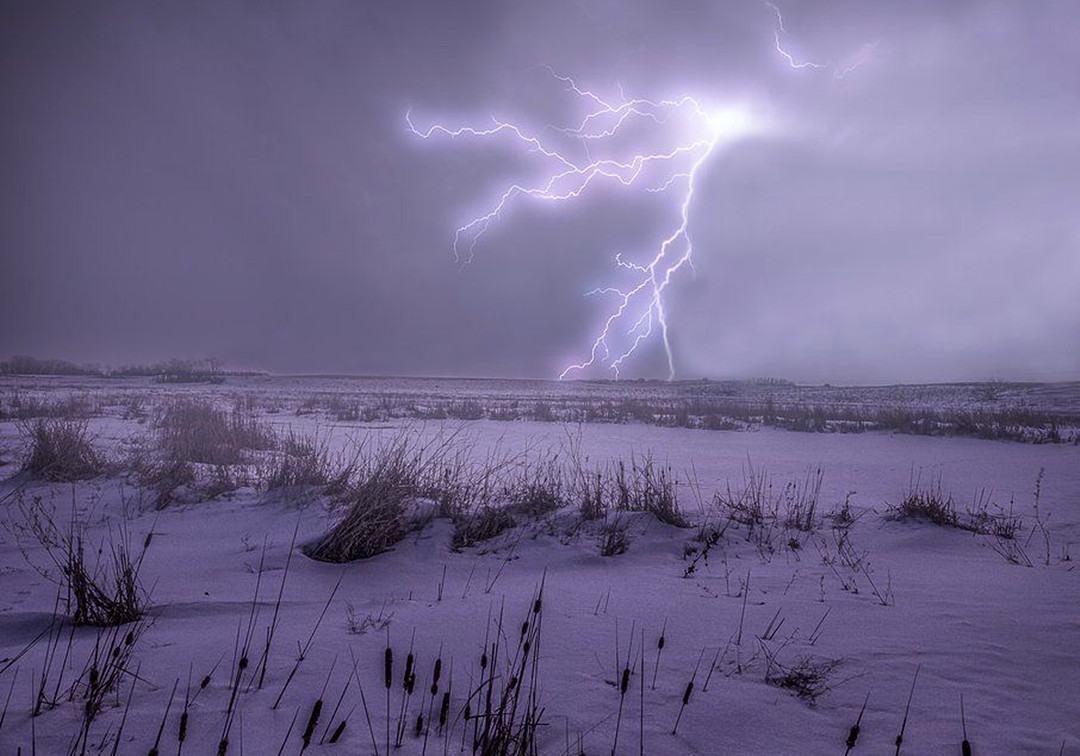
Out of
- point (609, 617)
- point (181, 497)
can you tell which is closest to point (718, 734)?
point (609, 617)

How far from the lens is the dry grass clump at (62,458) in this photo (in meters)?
7.20

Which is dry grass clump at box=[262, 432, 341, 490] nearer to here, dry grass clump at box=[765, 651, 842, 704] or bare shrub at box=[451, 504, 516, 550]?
bare shrub at box=[451, 504, 516, 550]

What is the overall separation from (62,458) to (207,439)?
8.55 feet

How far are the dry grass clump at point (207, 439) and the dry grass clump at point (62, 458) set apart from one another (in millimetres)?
867

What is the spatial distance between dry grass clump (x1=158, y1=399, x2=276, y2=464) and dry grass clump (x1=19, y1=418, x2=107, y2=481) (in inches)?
34.1

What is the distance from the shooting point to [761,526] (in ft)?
19.0

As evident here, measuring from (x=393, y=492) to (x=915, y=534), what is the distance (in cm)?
528

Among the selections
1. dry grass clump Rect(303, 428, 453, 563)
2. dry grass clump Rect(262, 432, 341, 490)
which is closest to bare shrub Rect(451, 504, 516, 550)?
dry grass clump Rect(303, 428, 453, 563)

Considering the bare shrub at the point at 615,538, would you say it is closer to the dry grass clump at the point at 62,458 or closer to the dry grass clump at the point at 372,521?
the dry grass clump at the point at 372,521


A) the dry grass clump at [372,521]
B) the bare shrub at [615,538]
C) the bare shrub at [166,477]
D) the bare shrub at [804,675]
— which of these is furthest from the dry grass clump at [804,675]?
the bare shrub at [166,477]

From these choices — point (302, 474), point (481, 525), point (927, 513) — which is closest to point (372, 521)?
point (481, 525)

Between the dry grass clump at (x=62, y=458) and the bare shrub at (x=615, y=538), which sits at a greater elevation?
the dry grass clump at (x=62, y=458)

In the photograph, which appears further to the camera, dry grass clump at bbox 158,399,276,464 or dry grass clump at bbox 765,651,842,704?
dry grass clump at bbox 158,399,276,464

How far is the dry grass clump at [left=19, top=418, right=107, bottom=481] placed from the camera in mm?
7195
